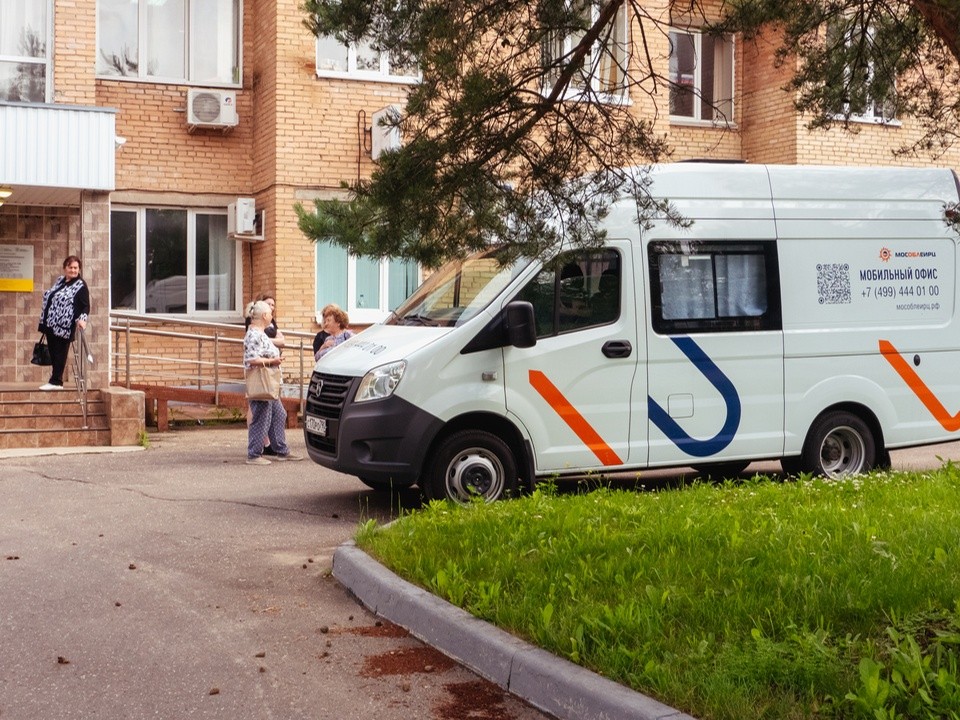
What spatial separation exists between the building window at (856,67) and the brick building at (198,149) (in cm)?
1062

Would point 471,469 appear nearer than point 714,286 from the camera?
Yes

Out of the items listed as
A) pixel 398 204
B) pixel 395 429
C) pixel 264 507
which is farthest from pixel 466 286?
pixel 398 204

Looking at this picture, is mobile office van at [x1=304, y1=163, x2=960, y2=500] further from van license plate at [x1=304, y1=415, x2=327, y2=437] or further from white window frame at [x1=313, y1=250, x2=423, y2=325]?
white window frame at [x1=313, y1=250, x2=423, y2=325]

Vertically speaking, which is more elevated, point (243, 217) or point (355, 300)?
point (243, 217)

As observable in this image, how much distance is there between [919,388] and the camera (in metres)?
12.1

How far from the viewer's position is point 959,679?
4.83 m

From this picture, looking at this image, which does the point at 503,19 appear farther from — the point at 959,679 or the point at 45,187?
the point at 45,187

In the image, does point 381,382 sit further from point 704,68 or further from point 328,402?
point 704,68

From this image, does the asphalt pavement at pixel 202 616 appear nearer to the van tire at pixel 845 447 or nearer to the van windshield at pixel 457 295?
the van windshield at pixel 457 295

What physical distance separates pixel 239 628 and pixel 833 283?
6861 millimetres

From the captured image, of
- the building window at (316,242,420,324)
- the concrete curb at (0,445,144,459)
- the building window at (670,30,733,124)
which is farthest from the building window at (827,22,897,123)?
the building window at (670,30,733,124)

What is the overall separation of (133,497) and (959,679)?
8166mm

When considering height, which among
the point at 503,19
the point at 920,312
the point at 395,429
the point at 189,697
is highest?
the point at 503,19

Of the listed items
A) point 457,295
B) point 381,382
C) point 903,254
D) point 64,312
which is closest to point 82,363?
point 64,312
